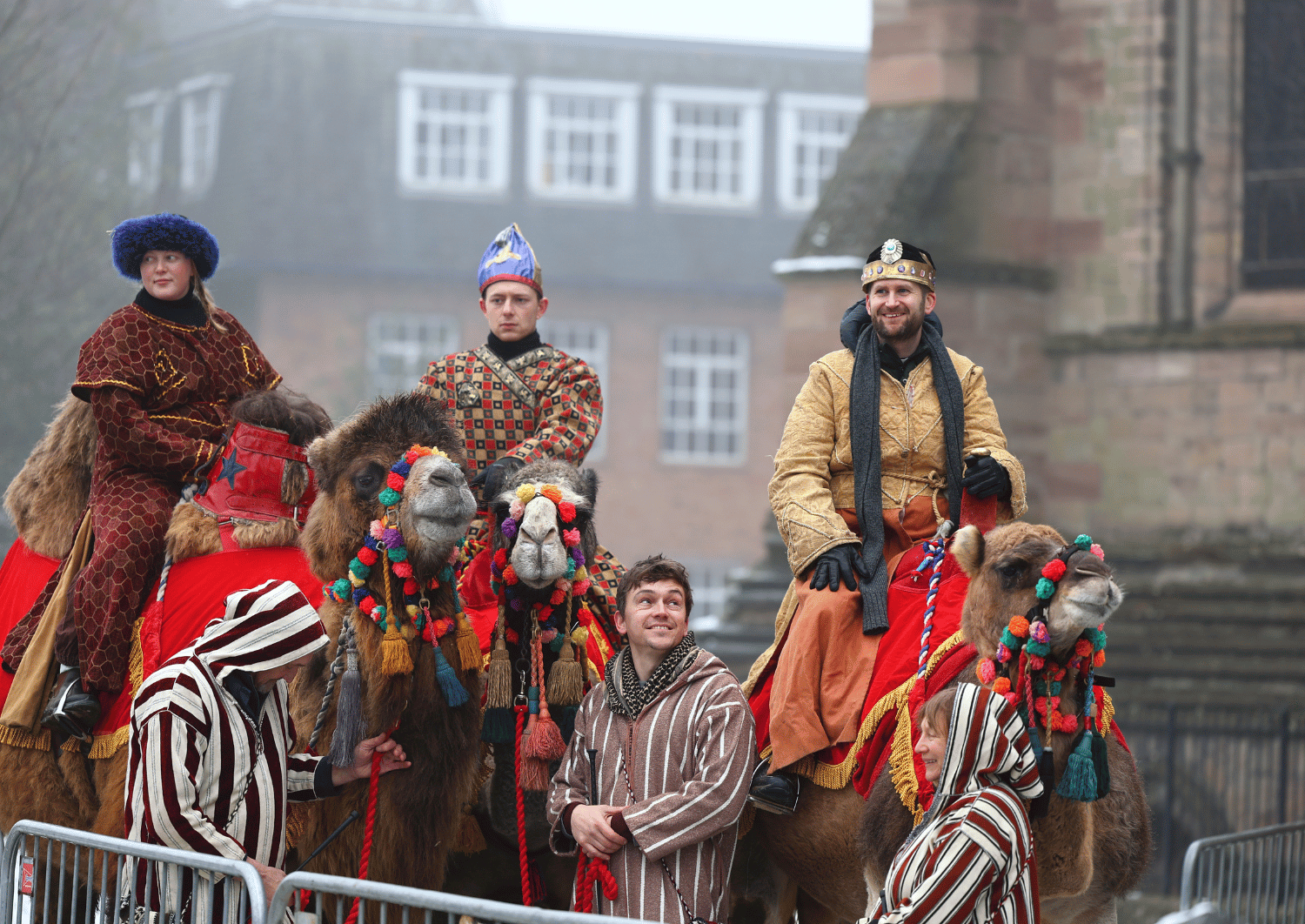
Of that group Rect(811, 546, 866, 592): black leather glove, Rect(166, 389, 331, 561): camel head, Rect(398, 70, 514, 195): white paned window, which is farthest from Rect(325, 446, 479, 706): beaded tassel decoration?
Rect(398, 70, 514, 195): white paned window

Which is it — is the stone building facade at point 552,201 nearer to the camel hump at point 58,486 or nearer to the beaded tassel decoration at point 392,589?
the camel hump at point 58,486

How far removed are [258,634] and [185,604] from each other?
1.39m

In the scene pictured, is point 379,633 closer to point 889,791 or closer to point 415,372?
point 889,791

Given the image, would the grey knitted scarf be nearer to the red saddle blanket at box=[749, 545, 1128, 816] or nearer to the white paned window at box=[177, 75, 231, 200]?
the red saddle blanket at box=[749, 545, 1128, 816]

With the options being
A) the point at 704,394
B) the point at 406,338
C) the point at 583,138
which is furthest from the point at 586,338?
the point at 583,138

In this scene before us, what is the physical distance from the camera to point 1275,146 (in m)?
14.9

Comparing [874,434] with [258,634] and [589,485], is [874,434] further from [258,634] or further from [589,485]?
[258,634]

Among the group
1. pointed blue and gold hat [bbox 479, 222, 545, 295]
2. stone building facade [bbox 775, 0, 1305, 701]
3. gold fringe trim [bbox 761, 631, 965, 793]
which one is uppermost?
stone building facade [bbox 775, 0, 1305, 701]

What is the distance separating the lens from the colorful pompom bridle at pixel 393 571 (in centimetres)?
534

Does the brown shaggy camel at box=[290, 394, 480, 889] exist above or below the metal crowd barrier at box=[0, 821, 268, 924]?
above

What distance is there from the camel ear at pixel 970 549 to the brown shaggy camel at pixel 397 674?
59.9 inches

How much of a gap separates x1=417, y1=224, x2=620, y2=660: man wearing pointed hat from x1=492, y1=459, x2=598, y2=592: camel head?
0.75 meters

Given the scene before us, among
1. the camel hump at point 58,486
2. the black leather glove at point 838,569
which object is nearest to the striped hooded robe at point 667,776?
the black leather glove at point 838,569

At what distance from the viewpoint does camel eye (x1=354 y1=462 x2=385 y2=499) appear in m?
5.52
